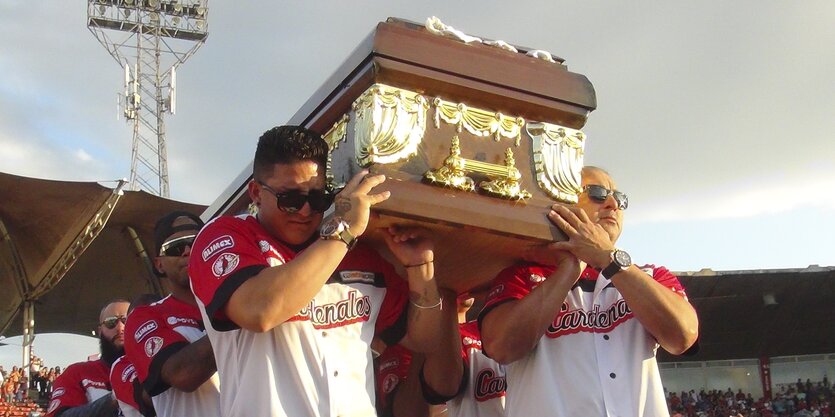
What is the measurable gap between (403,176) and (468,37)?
2.02 ft

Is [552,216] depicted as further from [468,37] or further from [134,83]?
[134,83]

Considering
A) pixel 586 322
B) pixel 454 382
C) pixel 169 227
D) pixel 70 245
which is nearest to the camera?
pixel 586 322

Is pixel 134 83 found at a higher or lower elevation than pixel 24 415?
higher

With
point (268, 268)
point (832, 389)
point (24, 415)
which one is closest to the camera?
point (268, 268)

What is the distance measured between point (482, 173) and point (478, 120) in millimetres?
198

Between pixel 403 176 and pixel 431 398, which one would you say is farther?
pixel 431 398

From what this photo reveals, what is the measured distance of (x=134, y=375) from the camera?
392 cm

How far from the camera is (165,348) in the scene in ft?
10.8

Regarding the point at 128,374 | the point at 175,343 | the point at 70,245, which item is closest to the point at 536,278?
the point at 175,343

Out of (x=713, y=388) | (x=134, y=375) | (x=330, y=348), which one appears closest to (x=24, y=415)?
(x=134, y=375)

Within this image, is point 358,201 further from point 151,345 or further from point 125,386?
point 125,386

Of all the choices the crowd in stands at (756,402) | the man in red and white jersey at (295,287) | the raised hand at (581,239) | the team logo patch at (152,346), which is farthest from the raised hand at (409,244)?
the crowd in stands at (756,402)

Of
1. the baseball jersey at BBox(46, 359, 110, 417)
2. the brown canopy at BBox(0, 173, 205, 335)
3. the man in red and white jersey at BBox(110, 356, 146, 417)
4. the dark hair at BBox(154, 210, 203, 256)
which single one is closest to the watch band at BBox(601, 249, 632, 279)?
the dark hair at BBox(154, 210, 203, 256)

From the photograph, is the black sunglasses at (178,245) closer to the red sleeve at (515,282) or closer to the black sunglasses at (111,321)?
the red sleeve at (515,282)
